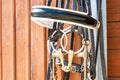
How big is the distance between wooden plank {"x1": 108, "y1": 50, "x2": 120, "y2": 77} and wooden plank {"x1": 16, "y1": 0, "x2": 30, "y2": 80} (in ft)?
1.39

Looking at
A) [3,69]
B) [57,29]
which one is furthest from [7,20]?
[57,29]

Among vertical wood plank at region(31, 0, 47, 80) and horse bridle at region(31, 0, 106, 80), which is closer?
horse bridle at region(31, 0, 106, 80)

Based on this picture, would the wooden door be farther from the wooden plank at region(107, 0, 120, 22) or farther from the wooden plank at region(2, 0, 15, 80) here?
the wooden plank at region(107, 0, 120, 22)

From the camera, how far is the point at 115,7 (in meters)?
1.01

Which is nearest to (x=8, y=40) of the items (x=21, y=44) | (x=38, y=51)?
(x=21, y=44)

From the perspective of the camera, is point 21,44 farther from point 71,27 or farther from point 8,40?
point 71,27

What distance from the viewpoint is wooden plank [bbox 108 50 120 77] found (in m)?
1.00

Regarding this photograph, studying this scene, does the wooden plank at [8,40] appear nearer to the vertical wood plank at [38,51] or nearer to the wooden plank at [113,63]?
the vertical wood plank at [38,51]

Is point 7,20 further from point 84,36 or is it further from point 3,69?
point 84,36

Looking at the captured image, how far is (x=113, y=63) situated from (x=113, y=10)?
25 centimetres

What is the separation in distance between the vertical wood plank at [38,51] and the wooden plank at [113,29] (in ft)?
1.09

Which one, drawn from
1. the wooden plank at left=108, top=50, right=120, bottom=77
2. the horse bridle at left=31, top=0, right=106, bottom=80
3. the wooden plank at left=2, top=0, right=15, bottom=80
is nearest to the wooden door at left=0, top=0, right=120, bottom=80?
the wooden plank at left=2, top=0, right=15, bottom=80

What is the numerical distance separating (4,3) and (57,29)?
53 centimetres

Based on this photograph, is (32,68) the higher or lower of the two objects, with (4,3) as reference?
lower
